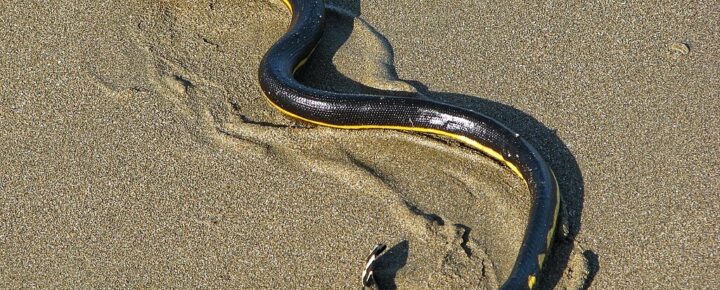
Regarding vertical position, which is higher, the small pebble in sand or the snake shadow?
the small pebble in sand

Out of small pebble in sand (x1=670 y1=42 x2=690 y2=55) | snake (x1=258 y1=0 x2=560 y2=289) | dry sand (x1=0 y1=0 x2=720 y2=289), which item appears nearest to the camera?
snake (x1=258 y1=0 x2=560 y2=289)

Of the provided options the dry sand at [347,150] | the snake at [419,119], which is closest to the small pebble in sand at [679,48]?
the dry sand at [347,150]

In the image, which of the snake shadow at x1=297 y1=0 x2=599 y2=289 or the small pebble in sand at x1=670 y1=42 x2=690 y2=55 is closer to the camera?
the snake shadow at x1=297 y1=0 x2=599 y2=289

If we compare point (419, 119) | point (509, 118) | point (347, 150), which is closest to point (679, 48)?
point (509, 118)

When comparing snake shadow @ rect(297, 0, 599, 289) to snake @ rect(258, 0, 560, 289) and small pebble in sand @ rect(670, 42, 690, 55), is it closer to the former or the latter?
snake @ rect(258, 0, 560, 289)

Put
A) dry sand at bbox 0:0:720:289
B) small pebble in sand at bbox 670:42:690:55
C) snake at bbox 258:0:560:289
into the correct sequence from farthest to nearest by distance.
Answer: small pebble in sand at bbox 670:42:690:55, dry sand at bbox 0:0:720:289, snake at bbox 258:0:560:289

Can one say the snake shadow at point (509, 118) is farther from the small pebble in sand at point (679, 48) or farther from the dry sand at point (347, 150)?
the small pebble in sand at point (679, 48)

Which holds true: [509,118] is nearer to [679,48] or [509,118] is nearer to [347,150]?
[347,150]

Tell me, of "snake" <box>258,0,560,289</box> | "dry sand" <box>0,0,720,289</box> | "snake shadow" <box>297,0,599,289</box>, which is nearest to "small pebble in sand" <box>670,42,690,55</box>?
"dry sand" <box>0,0,720,289</box>
